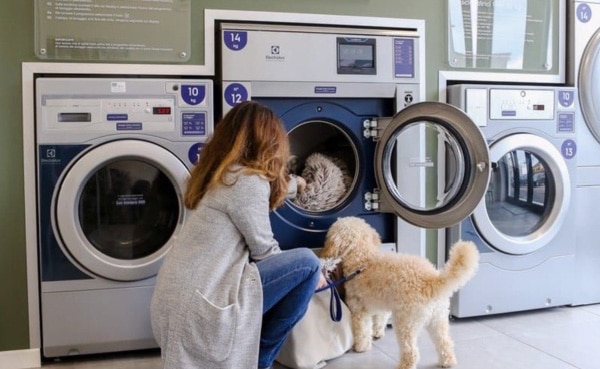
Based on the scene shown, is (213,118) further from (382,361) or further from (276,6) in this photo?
(382,361)

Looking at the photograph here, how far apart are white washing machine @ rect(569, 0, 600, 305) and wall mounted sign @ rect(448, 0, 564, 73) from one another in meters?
0.09

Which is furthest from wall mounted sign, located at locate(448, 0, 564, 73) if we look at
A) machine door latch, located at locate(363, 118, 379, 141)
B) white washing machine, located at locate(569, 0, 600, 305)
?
machine door latch, located at locate(363, 118, 379, 141)

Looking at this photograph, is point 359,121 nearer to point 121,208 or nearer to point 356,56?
point 356,56

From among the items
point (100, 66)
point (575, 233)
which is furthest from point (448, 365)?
point (100, 66)

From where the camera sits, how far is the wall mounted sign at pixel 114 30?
2328 mm

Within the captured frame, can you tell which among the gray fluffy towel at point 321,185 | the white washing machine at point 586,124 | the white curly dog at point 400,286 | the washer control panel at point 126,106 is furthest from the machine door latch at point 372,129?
the white washing machine at point 586,124

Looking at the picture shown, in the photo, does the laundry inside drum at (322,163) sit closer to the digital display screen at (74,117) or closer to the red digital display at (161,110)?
the red digital display at (161,110)

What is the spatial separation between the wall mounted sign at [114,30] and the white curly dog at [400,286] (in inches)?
38.1

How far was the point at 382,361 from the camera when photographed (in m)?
2.29

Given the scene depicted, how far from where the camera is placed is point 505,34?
286 cm

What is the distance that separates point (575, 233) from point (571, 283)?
0.75 ft

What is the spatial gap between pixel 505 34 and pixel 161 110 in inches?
62.8

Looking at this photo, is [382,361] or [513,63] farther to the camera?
[513,63]

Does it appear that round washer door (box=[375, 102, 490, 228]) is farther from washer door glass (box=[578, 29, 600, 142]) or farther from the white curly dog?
washer door glass (box=[578, 29, 600, 142])
